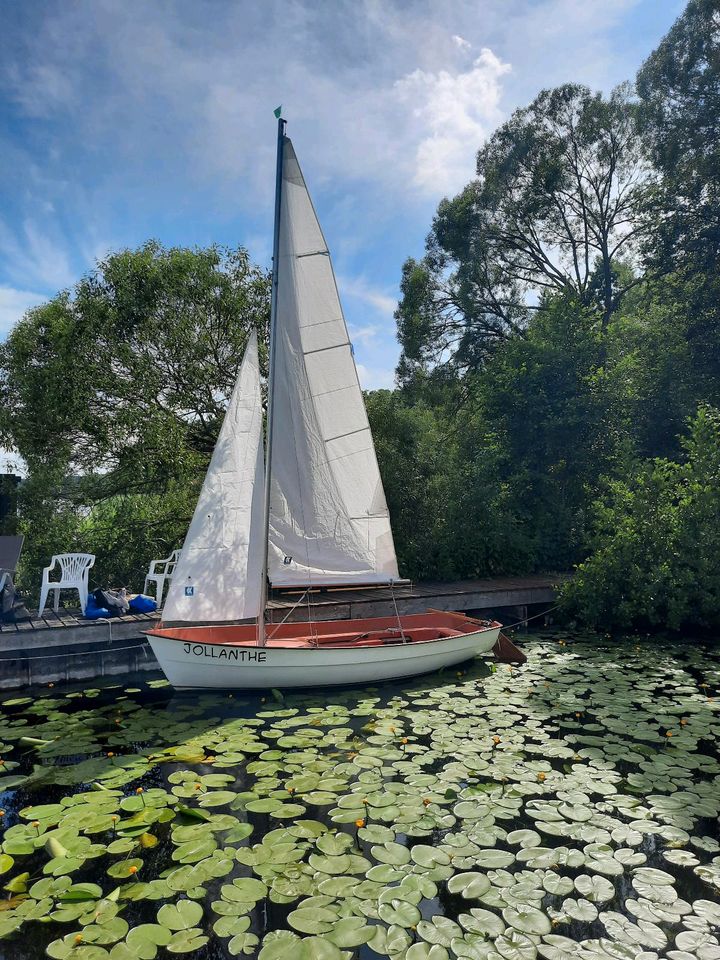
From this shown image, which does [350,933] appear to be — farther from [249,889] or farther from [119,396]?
[119,396]

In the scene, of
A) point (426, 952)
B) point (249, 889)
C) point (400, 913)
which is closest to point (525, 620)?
point (400, 913)

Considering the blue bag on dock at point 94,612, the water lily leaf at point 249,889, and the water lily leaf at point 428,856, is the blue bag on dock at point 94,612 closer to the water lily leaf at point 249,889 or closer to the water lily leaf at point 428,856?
the water lily leaf at point 249,889

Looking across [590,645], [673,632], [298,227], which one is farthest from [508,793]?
[673,632]

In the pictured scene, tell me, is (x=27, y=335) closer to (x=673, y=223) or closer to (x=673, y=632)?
(x=673, y=632)

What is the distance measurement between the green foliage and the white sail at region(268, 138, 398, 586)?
17.9 ft

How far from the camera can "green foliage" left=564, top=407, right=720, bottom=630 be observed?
10.5 m

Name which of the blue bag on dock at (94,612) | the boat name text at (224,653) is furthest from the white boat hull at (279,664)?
the blue bag on dock at (94,612)

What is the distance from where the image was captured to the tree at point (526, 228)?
1948 cm

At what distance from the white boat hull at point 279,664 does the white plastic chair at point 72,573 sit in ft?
10.7

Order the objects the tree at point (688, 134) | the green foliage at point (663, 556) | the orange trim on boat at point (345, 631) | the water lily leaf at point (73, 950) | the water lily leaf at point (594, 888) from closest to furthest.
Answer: the water lily leaf at point (73, 950) → the water lily leaf at point (594, 888) → the orange trim on boat at point (345, 631) → the green foliage at point (663, 556) → the tree at point (688, 134)

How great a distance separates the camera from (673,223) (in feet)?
53.6

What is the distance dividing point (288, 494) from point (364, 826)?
418 cm

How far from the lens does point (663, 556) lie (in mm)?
10805

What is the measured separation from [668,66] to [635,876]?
1975 centimetres
